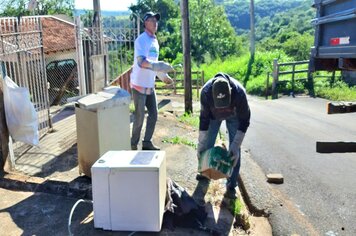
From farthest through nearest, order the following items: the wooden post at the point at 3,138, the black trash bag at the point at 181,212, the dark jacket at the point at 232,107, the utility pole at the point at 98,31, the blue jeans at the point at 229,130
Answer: the utility pole at the point at 98,31 → the wooden post at the point at 3,138 → the blue jeans at the point at 229,130 → the dark jacket at the point at 232,107 → the black trash bag at the point at 181,212

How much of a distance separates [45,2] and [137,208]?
29087 millimetres

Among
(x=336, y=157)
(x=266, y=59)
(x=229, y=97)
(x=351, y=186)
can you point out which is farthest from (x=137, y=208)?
(x=266, y=59)

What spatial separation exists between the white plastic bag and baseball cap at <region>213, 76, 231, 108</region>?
8.63ft

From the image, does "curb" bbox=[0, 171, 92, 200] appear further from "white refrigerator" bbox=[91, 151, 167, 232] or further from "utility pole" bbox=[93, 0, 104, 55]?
"utility pole" bbox=[93, 0, 104, 55]

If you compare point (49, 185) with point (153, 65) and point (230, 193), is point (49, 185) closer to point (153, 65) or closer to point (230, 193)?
point (153, 65)

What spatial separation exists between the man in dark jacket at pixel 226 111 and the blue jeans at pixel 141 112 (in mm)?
1299

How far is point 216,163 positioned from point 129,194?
97cm

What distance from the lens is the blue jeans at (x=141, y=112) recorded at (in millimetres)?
5582

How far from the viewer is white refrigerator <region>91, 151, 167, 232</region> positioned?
352 cm

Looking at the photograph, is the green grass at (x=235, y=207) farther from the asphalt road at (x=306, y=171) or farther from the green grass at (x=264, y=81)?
the green grass at (x=264, y=81)

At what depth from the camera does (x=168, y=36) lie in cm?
4081

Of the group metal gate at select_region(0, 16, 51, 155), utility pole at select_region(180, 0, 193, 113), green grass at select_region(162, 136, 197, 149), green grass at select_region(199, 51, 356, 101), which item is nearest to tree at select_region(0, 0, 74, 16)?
green grass at select_region(199, 51, 356, 101)

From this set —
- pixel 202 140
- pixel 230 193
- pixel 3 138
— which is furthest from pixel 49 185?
pixel 230 193

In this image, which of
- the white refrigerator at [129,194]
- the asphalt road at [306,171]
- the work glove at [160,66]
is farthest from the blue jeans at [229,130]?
the white refrigerator at [129,194]
